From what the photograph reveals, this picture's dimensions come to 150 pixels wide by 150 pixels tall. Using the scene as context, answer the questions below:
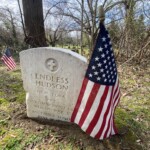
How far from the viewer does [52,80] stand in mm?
3127

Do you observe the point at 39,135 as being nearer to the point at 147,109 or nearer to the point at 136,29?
the point at 147,109

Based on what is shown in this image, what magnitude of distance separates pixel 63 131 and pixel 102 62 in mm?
1213

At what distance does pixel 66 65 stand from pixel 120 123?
1.30m

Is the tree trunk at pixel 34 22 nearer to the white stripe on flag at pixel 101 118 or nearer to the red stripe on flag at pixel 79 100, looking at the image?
the red stripe on flag at pixel 79 100

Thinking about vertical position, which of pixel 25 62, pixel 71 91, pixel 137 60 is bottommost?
pixel 137 60

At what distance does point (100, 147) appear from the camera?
287 centimetres

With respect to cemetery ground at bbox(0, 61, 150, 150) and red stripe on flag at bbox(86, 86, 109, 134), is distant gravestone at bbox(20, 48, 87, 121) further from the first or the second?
red stripe on flag at bbox(86, 86, 109, 134)

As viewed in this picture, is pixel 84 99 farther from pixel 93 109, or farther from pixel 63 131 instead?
pixel 63 131

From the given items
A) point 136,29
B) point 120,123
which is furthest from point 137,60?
point 120,123

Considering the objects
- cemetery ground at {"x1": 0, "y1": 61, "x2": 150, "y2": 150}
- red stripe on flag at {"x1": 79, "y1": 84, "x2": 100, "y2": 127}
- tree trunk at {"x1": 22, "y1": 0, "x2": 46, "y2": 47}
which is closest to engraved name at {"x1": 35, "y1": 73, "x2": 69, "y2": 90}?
red stripe on flag at {"x1": 79, "y1": 84, "x2": 100, "y2": 127}

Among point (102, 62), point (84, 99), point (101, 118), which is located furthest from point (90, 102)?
point (102, 62)

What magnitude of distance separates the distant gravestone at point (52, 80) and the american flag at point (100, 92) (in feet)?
0.87

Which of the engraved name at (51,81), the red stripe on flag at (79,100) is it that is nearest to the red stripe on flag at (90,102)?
the red stripe on flag at (79,100)

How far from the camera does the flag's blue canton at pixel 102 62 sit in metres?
2.57
